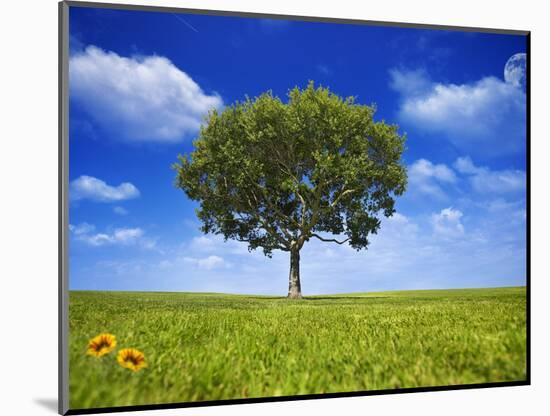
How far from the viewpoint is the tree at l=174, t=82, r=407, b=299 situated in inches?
456

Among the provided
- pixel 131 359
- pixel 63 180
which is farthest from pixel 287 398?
pixel 63 180

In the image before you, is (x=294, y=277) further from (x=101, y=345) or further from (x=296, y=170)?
(x=101, y=345)

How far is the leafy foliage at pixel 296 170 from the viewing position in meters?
11.8

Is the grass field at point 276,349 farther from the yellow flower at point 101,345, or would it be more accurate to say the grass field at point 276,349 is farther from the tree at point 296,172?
the tree at point 296,172

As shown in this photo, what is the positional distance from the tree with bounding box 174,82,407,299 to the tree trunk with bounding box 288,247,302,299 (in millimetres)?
21

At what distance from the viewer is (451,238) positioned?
9438 mm

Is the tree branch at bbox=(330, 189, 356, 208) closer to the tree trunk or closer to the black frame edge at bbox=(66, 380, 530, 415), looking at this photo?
the tree trunk

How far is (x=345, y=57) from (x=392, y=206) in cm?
284

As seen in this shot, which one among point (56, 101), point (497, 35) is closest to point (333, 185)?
point (497, 35)

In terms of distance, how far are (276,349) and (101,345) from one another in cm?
213

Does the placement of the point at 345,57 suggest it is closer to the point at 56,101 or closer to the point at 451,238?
the point at 451,238

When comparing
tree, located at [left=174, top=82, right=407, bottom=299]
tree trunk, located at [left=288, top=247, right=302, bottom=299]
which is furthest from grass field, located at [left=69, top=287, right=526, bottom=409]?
tree, located at [left=174, top=82, right=407, bottom=299]

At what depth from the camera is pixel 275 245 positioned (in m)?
12.1

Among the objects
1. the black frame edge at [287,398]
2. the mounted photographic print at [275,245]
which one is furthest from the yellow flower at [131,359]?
the black frame edge at [287,398]
